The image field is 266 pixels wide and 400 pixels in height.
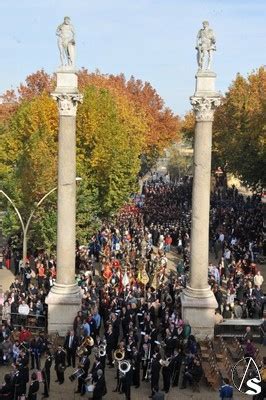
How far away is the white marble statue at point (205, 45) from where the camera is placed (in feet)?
65.2

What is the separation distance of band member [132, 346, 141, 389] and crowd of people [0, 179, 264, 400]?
1.1 inches

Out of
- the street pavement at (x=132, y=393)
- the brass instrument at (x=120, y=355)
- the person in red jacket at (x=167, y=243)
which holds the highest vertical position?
the person in red jacket at (x=167, y=243)

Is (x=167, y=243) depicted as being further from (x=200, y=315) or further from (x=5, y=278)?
(x=200, y=315)

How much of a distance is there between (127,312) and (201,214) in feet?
13.9

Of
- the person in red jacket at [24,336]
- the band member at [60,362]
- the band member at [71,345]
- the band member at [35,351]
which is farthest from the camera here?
the person in red jacket at [24,336]

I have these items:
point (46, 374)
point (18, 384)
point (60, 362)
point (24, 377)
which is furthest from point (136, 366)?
point (18, 384)

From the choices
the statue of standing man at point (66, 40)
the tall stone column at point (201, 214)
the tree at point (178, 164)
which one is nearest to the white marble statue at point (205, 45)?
the tall stone column at point (201, 214)

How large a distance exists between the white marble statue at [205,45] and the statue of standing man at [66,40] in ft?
14.0

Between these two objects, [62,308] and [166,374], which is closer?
[166,374]

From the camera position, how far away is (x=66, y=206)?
68.4 ft

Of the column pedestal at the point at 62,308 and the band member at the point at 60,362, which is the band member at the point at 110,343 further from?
the column pedestal at the point at 62,308

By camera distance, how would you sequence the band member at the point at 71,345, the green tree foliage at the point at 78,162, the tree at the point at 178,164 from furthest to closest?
the tree at the point at 178,164 → the green tree foliage at the point at 78,162 → the band member at the point at 71,345

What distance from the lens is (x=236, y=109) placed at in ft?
190

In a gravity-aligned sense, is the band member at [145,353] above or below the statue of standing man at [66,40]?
below
